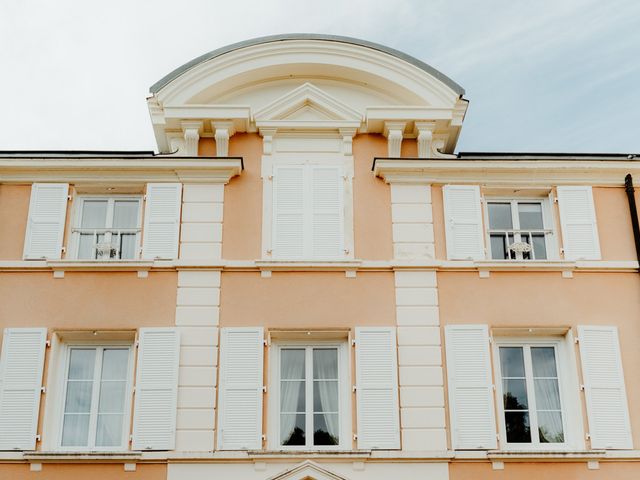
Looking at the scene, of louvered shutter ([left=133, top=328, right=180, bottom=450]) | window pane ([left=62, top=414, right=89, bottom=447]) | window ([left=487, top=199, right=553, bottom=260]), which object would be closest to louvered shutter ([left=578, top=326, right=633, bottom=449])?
window ([left=487, top=199, right=553, bottom=260])

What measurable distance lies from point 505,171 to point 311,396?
17.9ft

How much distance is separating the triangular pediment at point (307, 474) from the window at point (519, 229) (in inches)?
196

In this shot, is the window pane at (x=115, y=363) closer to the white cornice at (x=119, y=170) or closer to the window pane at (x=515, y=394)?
the white cornice at (x=119, y=170)

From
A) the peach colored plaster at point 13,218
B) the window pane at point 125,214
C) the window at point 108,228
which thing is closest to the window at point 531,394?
the window at point 108,228

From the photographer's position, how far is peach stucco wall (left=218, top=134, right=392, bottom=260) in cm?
1598

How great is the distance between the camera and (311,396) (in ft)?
49.8

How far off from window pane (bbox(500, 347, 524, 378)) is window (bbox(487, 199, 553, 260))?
1.73 meters

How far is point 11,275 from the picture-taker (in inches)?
618

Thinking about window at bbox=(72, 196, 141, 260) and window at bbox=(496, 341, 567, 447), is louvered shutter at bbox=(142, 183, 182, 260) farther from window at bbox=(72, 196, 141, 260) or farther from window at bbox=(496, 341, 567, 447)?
window at bbox=(496, 341, 567, 447)

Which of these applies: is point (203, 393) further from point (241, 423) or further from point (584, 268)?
point (584, 268)

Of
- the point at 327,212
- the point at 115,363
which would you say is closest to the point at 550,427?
the point at 327,212

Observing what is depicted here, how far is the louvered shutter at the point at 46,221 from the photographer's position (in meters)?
15.9

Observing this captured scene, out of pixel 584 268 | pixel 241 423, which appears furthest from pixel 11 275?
pixel 584 268

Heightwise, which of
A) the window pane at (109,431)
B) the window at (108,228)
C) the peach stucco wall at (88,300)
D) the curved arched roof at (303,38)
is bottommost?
the window pane at (109,431)
